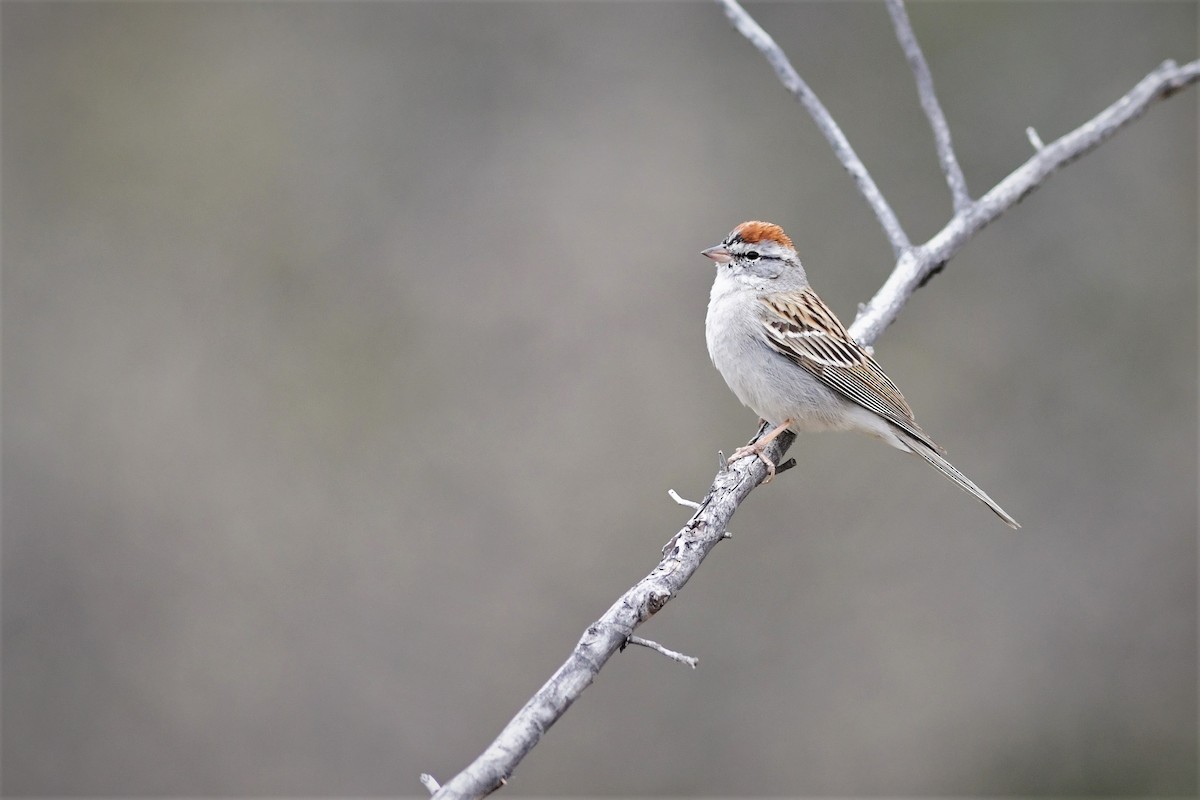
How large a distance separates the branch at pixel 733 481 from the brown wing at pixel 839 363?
9cm

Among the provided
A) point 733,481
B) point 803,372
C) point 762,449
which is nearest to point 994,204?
point 803,372

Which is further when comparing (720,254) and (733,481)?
(720,254)

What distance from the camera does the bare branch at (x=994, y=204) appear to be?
3.92 metres

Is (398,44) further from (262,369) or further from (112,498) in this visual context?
(112,498)

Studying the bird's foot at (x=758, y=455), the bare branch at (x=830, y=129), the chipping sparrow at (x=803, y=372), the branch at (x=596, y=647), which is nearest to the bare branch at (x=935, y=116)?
the bare branch at (x=830, y=129)

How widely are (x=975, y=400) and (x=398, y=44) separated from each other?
15.0 ft

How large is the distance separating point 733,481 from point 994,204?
1.85 meters

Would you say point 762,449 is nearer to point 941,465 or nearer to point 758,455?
point 758,455

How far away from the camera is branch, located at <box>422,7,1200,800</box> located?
1.97m

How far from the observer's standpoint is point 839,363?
3895 millimetres

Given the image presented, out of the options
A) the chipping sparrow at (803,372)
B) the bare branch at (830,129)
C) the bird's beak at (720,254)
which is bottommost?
the chipping sparrow at (803,372)

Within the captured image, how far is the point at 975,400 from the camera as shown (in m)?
6.79

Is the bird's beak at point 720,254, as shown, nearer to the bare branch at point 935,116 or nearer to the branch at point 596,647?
the bare branch at point 935,116

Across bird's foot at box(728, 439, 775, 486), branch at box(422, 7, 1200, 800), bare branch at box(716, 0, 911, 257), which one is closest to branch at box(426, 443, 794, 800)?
branch at box(422, 7, 1200, 800)
